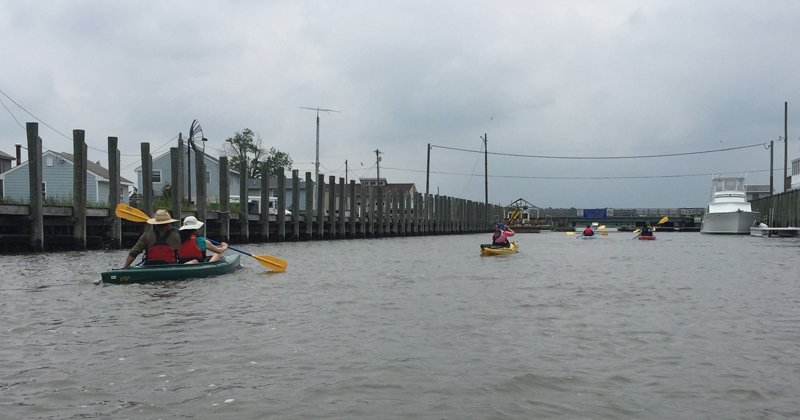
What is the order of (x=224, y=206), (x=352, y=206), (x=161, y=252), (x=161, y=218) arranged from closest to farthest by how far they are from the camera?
(x=161, y=218) → (x=161, y=252) → (x=224, y=206) → (x=352, y=206)

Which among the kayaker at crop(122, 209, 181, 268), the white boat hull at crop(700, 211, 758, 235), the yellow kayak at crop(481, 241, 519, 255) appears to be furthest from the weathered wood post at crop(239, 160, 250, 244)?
the white boat hull at crop(700, 211, 758, 235)

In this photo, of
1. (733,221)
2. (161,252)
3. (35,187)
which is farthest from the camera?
(733,221)

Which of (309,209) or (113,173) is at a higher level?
(113,173)

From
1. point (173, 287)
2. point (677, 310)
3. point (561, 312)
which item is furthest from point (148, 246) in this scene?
point (677, 310)

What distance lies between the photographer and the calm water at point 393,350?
5.69 m

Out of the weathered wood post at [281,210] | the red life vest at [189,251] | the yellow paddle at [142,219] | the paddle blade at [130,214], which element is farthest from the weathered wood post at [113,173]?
the weathered wood post at [281,210]

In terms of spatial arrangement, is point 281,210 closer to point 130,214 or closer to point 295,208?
point 295,208

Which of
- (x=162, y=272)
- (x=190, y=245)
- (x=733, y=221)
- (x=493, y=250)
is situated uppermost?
(x=733, y=221)

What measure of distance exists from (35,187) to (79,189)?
134 cm

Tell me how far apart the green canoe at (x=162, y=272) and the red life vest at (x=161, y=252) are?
5.9 inches

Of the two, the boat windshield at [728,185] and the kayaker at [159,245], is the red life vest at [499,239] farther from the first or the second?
the boat windshield at [728,185]

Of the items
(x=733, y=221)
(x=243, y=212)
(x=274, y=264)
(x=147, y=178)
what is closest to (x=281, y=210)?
(x=243, y=212)

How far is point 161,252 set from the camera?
13.5 m

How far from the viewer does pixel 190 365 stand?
6.86 m
